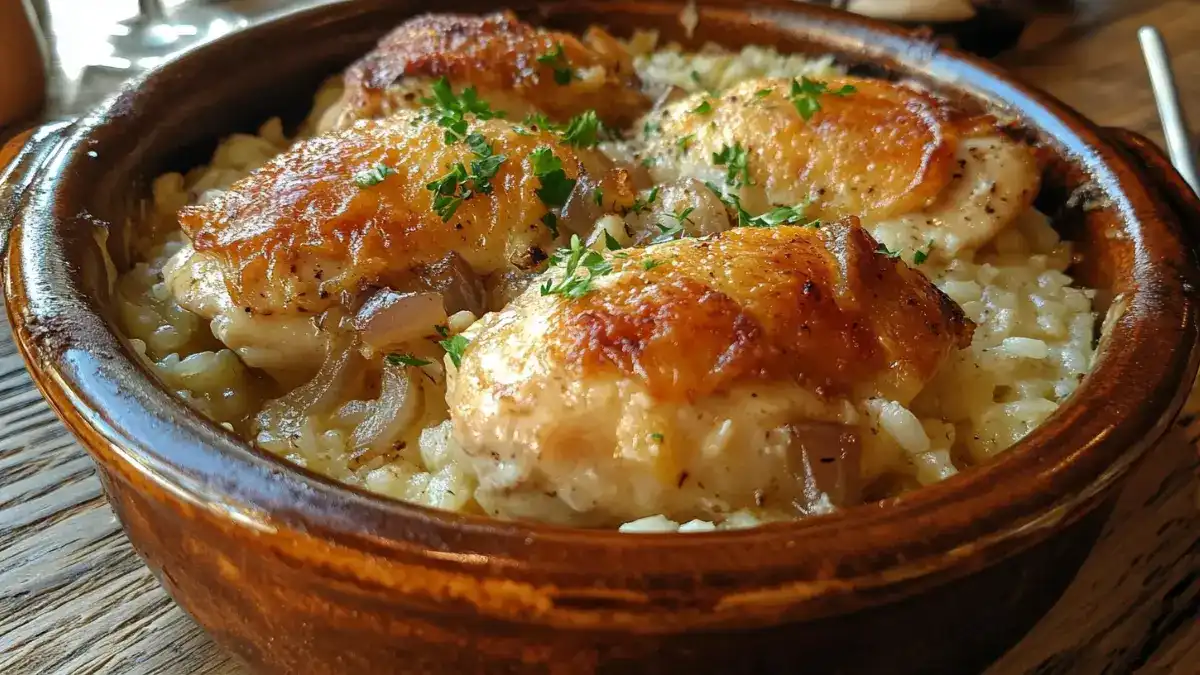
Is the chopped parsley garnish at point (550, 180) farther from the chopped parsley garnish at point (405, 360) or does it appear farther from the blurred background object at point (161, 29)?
the blurred background object at point (161, 29)

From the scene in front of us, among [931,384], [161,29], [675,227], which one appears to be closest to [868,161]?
[675,227]

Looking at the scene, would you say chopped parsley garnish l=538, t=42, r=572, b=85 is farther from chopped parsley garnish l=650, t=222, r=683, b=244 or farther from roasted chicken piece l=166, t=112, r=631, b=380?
chopped parsley garnish l=650, t=222, r=683, b=244

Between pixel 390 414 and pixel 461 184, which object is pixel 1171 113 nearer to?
pixel 461 184

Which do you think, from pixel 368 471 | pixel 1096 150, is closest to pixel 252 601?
pixel 368 471

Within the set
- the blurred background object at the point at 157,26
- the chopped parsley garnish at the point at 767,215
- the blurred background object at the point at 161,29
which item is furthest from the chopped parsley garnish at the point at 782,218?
the blurred background object at the point at 161,29

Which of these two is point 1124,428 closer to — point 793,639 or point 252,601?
point 793,639
